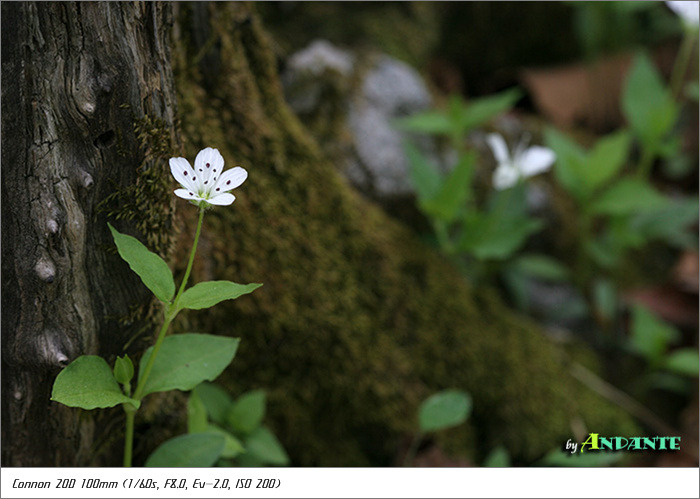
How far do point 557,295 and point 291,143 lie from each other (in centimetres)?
109

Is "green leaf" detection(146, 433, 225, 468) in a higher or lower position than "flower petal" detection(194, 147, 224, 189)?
lower

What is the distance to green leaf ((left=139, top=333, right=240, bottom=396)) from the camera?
92 cm

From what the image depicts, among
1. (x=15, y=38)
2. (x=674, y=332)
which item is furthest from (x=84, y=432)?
(x=674, y=332)

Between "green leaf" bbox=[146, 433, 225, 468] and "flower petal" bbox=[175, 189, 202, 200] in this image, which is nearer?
"flower petal" bbox=[175, 189, 202, 200]

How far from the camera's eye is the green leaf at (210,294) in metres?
0.82

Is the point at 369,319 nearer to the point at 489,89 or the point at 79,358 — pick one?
the point at 79,358

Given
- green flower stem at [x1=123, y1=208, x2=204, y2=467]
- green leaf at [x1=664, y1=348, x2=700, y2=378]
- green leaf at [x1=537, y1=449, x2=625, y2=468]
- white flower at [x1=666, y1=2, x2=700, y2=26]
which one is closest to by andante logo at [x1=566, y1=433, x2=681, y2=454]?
green leaf at [x1=537, y1=449, x2=625, y2=468]

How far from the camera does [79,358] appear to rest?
0.87m

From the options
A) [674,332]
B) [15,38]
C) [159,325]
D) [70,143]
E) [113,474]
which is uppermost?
[15,38]

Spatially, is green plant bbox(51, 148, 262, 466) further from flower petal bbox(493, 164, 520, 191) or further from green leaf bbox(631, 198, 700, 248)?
green leaf bbox(631, 198, 700, 248)

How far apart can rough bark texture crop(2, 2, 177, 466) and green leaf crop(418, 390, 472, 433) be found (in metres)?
0.63

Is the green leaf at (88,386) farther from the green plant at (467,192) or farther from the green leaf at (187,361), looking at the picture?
the green plant at (467,192)

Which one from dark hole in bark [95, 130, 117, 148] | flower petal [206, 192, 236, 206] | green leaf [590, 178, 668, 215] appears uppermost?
dark hole in bark [95, 130, 117, 148]

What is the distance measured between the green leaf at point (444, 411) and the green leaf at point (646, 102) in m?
1.02
